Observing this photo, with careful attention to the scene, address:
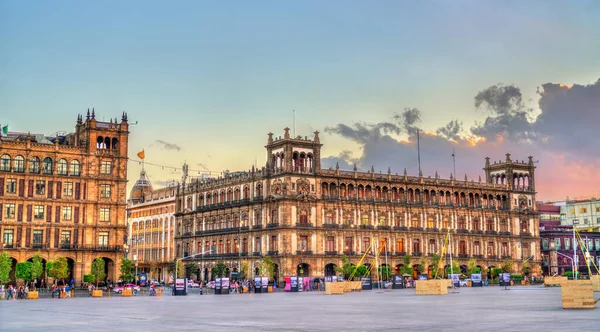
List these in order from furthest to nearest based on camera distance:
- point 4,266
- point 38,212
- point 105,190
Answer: point 105,190, point 38,212, point 4,266

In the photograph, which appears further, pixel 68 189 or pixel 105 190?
pixel 105 190

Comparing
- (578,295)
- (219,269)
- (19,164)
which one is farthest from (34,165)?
(578,295)

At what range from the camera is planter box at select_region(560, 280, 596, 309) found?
37.0 metres

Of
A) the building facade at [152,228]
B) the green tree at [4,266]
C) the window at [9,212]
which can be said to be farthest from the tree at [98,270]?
the building facade at [152,228]

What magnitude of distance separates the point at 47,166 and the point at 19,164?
3469 millimetres

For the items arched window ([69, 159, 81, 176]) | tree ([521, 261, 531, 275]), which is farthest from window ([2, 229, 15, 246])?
tree ([521, 261, 531, 275])

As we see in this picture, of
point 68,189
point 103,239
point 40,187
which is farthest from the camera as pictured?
point 103,239

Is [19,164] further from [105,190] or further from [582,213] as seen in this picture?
[582,213]

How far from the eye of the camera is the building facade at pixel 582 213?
529 feet

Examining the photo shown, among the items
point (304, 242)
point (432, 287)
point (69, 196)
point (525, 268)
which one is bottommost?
point (432, 287)

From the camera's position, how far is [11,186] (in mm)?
94500

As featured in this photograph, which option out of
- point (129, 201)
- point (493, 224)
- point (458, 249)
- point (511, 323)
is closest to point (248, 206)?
point (458, 249)

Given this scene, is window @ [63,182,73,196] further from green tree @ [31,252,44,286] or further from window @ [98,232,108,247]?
green tree @ [31,252,44,286]

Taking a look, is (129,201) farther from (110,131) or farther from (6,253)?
(6,253)
